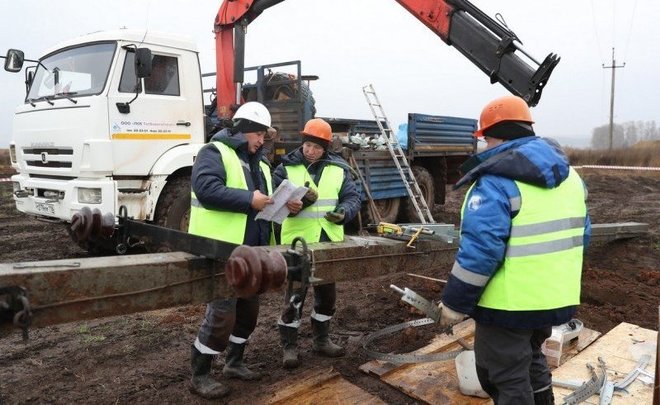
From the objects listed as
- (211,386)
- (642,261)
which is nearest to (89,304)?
(211,386)

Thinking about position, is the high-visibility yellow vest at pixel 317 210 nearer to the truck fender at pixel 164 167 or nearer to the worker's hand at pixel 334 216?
the worker's hand at pixel 334 216

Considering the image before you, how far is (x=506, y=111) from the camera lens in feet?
7.60

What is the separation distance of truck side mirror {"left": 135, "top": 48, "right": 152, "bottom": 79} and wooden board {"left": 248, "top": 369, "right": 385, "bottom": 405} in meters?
3.71

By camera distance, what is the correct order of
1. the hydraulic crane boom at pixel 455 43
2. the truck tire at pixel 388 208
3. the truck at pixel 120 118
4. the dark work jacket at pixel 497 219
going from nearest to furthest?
1. the dark work jacket at pixel 497 219
2. the truck at pixel 120 118
3. the hydraulic crane boom at pixel 455 43
4. the truck tire at pixel 388 208

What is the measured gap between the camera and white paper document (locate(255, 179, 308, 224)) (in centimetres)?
296

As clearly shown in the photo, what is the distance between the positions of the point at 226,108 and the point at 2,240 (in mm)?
4206

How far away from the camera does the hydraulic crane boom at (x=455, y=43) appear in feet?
20.9

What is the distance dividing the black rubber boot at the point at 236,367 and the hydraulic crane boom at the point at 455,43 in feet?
14.4

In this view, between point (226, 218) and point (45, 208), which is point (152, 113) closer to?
point (45, 208)

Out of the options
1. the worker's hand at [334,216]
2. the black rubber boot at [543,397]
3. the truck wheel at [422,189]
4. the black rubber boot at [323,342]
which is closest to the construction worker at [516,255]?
the black rubber boot at [543,397]

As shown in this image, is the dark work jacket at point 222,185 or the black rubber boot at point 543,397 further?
the dark work jacket at point 222,185

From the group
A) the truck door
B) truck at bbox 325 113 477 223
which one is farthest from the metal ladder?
the truck door

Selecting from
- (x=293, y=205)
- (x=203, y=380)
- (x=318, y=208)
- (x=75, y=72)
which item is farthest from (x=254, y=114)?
(x=75, y=72)

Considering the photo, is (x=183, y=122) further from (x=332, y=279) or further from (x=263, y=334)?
(x=332, y=279)
